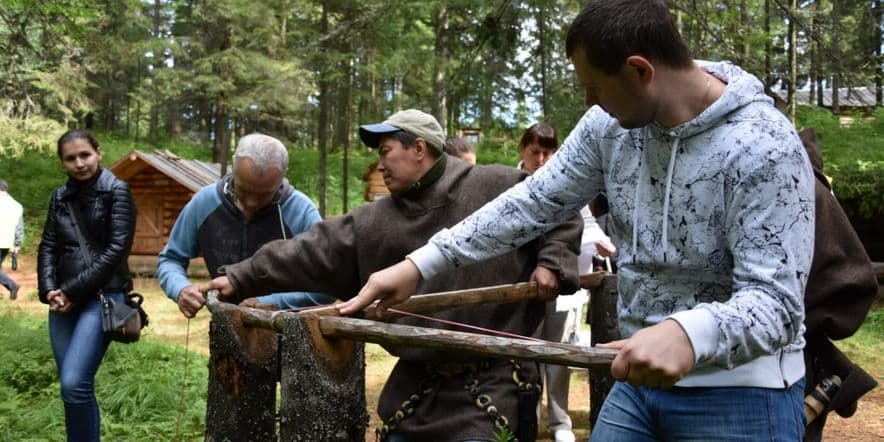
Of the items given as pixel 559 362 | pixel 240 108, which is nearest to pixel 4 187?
pixel 240 108

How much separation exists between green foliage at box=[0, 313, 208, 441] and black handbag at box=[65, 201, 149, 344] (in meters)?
2.38

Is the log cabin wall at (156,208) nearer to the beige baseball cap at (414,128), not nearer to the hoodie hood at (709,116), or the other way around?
the beige baseball cap at (414,128)

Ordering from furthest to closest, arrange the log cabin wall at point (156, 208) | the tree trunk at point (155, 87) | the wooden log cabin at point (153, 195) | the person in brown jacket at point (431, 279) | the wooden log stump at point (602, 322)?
the tree trunk at point (155, 87), the log cabin wall at point (156, 208), the wooden log cabin at point (153, 195), the wooden log stump at point (602, 322), the person in brown jacket at point (431, 279)

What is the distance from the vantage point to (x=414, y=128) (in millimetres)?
3865

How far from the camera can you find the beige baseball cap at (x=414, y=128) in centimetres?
387

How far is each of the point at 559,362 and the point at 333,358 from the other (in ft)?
Result: 2.89

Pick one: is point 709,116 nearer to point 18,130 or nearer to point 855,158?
point 855,158

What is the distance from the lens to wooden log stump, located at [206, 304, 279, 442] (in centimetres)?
316

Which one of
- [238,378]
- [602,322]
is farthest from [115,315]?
[602,322]

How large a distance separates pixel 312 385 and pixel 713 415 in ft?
3.90

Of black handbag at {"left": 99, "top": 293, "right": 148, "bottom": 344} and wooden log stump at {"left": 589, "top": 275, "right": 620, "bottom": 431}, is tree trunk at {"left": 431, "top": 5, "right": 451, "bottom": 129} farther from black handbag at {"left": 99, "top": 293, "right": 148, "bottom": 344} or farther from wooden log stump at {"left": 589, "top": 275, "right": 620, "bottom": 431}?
wooden log stump at {"left": 589, "top": 275, "right": 620, "bottom": 431}

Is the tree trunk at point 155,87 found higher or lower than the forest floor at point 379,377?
higher

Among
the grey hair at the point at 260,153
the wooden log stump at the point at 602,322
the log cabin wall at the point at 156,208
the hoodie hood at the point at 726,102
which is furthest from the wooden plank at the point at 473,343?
→ the log cabin wall at the point at 156,208

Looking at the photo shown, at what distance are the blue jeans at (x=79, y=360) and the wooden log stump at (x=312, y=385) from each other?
282cm
